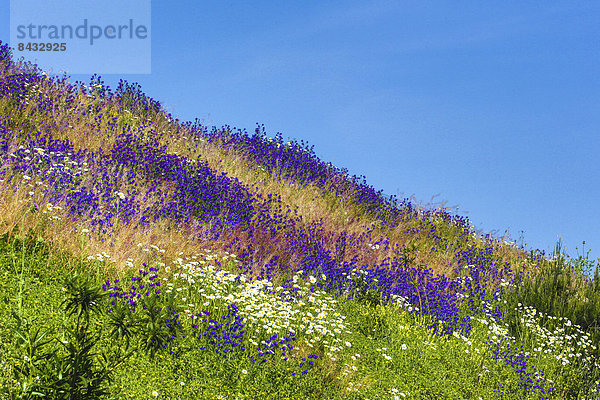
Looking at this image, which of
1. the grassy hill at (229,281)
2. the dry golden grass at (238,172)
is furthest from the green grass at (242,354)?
the dry golden grass at (238,172)

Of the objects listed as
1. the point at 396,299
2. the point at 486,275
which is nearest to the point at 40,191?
the point at 396,299

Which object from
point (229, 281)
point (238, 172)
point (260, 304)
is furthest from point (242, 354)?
point (238, 172)

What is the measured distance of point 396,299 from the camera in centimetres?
893

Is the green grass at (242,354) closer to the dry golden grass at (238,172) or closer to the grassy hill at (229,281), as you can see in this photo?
the grassy hill at (229,281)

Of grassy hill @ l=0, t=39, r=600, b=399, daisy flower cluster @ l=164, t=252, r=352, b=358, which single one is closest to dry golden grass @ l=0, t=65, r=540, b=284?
grassy hill @ l=0, t=39, r=600, b=399

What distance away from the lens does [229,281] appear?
7.34m

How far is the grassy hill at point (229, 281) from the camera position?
4980 mm

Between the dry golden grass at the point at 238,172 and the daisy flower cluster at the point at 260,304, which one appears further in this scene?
the dry golden grass at the point at 238,172

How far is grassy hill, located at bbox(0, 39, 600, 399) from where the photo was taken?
498 centimetres

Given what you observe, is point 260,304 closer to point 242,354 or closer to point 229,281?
point 242,354

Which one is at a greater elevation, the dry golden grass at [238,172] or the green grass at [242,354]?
the dry golden grass at [238,172]

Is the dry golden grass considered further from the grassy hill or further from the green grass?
the green grass

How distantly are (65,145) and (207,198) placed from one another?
2.86 m

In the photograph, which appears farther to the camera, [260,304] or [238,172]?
[238,172]
